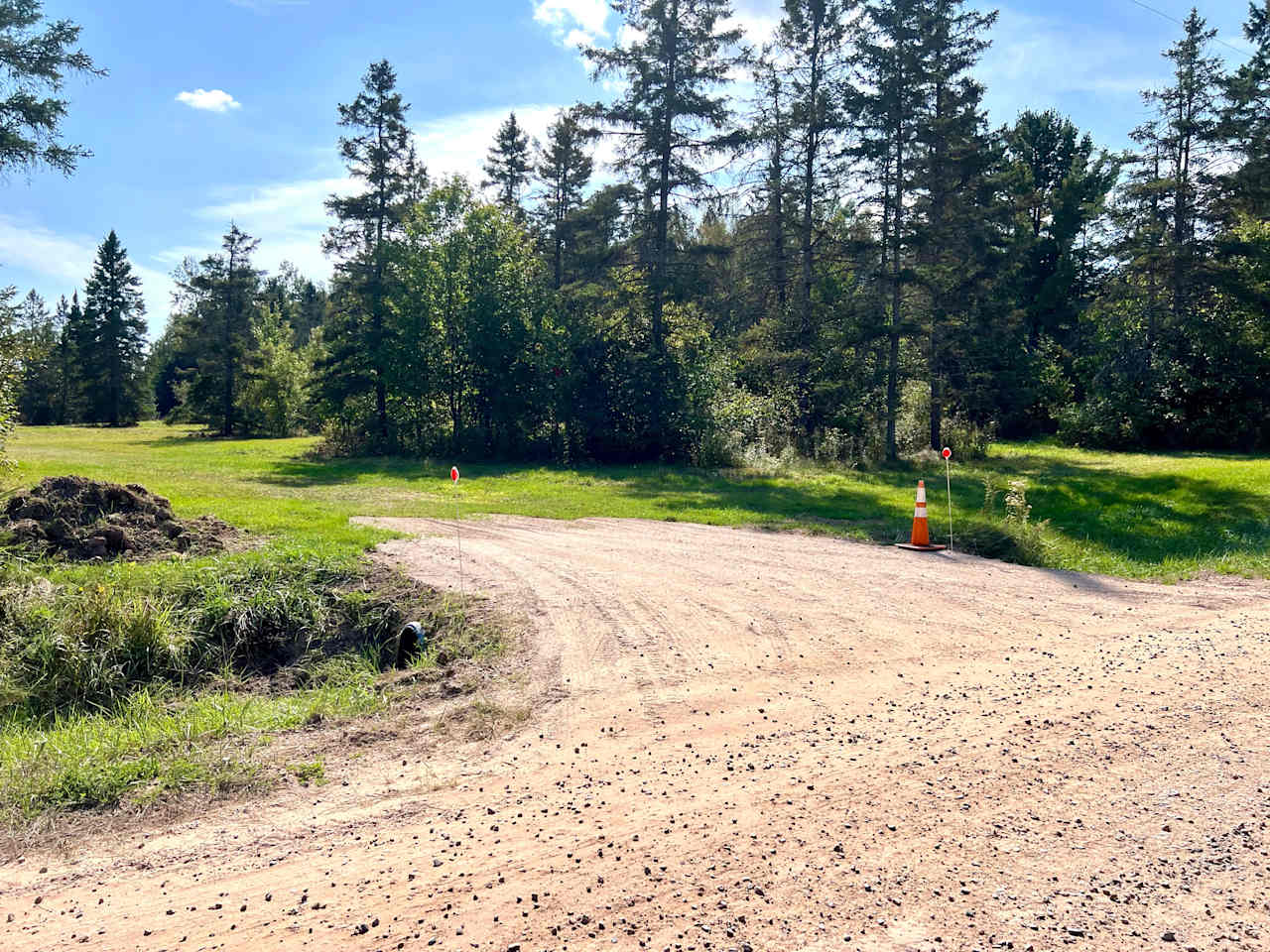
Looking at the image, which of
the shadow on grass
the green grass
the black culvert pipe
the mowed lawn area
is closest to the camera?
the green grass

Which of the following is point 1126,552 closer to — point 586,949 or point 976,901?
point 976,901

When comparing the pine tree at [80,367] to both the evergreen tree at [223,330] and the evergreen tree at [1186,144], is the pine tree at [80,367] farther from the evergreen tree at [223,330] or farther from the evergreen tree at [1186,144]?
the evergreen tree at [1186,144]

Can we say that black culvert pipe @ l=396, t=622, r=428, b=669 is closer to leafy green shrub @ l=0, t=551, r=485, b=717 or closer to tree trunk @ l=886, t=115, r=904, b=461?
leafy green shrub @ l=0, t=551, r=485, b=717

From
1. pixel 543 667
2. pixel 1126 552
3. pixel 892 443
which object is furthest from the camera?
pixel 892 443

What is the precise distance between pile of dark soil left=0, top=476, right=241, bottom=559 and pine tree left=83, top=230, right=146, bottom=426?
51147mm

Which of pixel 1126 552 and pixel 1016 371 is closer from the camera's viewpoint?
pixel 1126 552

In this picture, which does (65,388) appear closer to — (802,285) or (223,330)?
(223,330)

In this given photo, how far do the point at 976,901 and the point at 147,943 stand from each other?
11.2 ft

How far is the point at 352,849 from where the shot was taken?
4.00 m

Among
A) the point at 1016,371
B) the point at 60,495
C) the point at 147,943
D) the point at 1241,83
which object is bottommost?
the point at 147,943

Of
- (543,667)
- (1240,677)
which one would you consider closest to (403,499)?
(543,667)

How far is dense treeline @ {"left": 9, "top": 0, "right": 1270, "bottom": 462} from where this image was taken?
23.9 m

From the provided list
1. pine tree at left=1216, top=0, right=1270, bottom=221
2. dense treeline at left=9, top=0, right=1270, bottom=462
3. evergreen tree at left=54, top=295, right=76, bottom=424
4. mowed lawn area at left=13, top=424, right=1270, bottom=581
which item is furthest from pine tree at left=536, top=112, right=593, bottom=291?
evergreen tree at left=54, top=295, right=76, bottom=424

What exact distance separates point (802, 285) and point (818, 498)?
13.5 m
